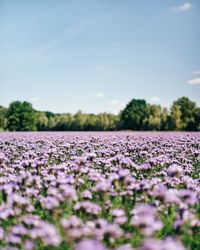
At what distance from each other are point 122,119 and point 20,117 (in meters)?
18.2

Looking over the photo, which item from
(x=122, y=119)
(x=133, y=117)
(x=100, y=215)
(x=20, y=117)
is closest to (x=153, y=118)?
(x=133, y=117)

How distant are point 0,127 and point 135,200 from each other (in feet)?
260

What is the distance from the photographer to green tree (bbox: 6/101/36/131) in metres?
68.9

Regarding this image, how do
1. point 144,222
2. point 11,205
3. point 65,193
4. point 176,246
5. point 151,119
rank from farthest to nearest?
point 151,119 → point 11,205 → point 65,193 → point 144,222 → point 176,246

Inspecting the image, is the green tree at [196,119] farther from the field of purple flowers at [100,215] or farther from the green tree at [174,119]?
the field of purple flowers at [100,215]

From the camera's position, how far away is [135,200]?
6.52 metres

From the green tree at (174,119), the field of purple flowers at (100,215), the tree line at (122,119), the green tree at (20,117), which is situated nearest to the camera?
the field of purple flowers at (100,215)

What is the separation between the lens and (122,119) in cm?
7875

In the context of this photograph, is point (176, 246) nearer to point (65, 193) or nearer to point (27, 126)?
point (65, 193)

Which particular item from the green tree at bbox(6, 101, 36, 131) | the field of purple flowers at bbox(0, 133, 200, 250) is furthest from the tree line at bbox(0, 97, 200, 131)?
the field of purple flowers at bbox(0, 133, 200, 250)

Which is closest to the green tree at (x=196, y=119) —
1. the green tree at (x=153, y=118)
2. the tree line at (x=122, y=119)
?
the tree line at (x=122, y=119)

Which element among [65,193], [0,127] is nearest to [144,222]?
[65,193]

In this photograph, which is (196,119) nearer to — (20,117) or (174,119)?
(174,119)

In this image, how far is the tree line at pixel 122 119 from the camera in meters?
61.0
